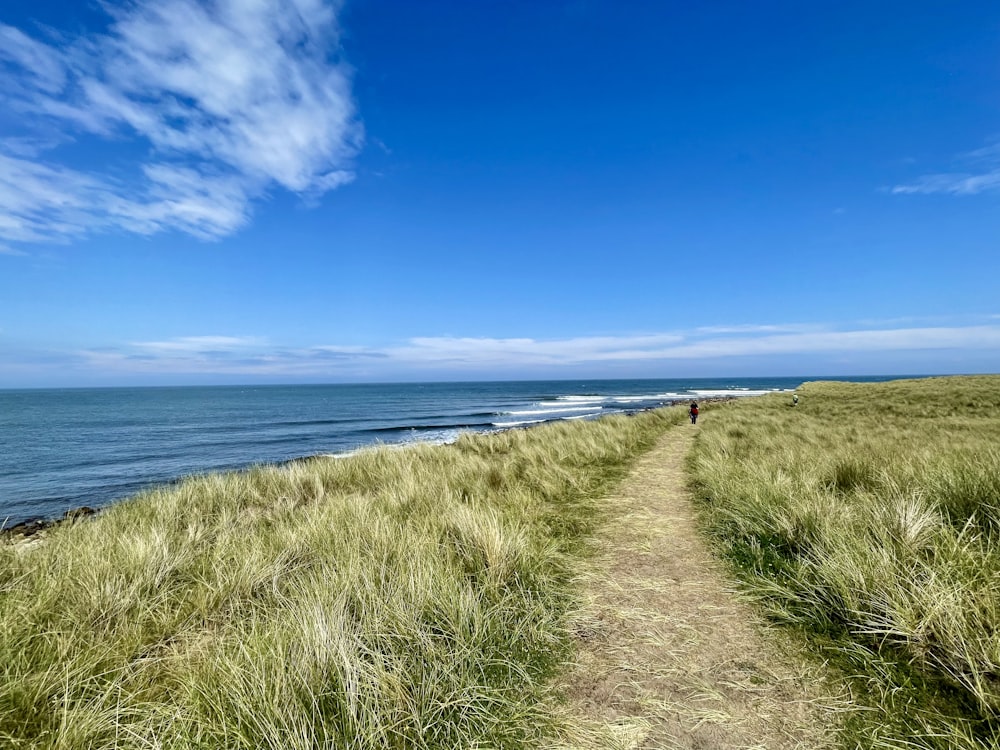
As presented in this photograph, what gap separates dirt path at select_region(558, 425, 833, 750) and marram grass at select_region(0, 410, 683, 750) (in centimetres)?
32

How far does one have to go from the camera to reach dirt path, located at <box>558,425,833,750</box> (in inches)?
99.5

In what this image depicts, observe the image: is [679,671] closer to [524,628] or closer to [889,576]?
[524,628]

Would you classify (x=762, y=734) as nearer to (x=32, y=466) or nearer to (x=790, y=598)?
(x=790, y=598)

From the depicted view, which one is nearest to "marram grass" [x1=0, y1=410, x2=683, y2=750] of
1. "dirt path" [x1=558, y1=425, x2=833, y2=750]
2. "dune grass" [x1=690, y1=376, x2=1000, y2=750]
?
"dirt path" [x1=558, y1=425, x2=833, y2=750]

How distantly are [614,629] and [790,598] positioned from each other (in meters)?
1.72

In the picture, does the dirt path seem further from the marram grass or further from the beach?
the marram grass

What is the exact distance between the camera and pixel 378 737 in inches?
91.1

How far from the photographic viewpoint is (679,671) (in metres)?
3.11

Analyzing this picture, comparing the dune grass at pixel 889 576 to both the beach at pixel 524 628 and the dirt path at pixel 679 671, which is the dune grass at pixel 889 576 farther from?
the dirt path at pixel 679 671

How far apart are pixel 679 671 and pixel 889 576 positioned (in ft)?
6.70

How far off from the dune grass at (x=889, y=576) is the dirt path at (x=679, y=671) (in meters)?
0.31

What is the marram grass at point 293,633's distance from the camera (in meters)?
2.40

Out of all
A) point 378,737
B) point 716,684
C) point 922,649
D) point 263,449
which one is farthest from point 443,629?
point 263,449

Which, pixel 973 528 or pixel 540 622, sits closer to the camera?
pixel 540 622
